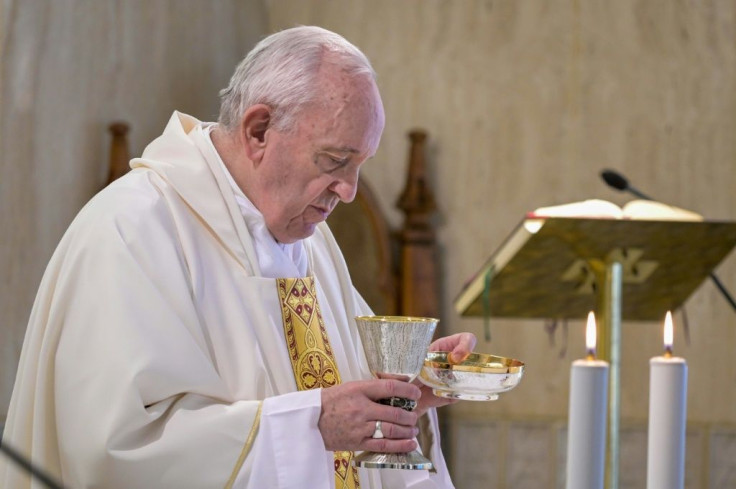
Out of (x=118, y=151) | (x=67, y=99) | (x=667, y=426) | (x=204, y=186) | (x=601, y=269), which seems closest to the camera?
(x=667, y=426)

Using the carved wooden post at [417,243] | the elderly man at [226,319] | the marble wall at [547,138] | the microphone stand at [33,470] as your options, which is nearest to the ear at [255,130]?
the elderly man at [226,319]

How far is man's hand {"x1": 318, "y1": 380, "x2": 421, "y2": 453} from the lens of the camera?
263 centimetres

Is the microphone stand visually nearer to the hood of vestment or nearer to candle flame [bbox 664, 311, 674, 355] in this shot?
candle flame [bbox 664, 311, 674, 355]

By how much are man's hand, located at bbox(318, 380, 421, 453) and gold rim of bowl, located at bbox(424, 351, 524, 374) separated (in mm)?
145

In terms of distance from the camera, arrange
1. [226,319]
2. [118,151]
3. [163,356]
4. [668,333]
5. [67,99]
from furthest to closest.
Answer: [118,151], [67,99], [226,319], [163,356], [668,333]

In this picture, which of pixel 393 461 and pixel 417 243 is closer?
pixel 393 461

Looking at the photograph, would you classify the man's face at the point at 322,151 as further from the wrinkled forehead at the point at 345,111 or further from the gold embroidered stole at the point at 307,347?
the gold embroidered stole at the point at 307,347

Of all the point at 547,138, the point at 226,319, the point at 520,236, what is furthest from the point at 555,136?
the point at 226,319

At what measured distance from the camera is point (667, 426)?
91.0 inches

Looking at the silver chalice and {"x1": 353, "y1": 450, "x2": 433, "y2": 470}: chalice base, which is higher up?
the silver chalice

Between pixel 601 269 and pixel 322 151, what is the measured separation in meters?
1.19

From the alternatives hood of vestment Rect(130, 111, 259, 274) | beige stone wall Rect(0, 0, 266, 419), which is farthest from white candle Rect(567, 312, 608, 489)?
beige stone wall Rect(0, 0, 266, 419)

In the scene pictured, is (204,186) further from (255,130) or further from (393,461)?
(393,461)

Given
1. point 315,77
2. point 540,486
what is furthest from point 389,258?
point 315,77
